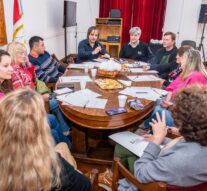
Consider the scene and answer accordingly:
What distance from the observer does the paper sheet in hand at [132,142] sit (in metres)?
1.39

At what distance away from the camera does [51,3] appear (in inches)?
159

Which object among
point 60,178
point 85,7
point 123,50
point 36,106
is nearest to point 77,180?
point 60,178

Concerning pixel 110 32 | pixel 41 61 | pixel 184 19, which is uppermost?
pixel 184 19

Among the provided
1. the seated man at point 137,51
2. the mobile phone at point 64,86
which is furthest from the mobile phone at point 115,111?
the seated man at point 137,51

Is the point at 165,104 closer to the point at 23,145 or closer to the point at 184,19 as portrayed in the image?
the point at 23,145

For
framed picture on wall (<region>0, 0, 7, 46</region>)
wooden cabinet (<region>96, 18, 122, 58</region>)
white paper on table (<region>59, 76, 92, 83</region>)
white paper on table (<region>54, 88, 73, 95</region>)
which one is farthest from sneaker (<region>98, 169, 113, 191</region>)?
wooden cabinet (<region>96, 18, 122, 58</region>)

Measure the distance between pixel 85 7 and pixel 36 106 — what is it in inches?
193

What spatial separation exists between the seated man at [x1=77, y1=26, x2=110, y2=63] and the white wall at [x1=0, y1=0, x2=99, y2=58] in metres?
0.83

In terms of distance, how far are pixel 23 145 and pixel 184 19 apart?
208 inches

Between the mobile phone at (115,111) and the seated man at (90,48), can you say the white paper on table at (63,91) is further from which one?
the seated man at (90,48)

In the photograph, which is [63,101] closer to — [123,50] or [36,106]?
[36,106]

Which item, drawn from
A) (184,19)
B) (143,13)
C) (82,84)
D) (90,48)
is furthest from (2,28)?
(184,19)

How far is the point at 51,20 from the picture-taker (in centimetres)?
410

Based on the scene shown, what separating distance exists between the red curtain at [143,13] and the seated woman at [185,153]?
4500 mm
